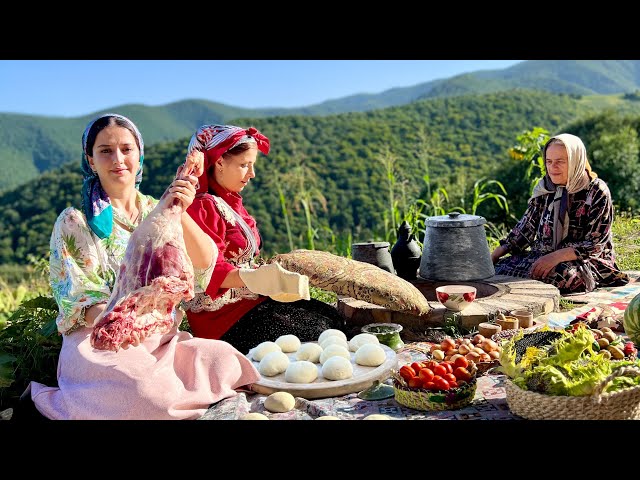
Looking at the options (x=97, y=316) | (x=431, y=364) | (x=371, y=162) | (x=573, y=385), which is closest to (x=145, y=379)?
(x=97, y=316)

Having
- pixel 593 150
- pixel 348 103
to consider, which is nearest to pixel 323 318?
pixel 593 150

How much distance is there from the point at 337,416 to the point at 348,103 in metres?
52.5

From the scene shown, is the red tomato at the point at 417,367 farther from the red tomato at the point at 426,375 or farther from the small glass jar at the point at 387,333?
the small glass jar at the point at 387,333

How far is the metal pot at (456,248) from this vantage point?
578 cm

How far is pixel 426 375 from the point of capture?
12.2ft

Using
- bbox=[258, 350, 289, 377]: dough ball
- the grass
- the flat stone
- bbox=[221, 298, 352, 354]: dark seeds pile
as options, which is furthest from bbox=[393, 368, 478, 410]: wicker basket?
the grass

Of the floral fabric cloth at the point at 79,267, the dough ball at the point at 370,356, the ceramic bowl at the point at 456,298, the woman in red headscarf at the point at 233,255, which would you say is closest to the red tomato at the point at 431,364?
the dough ball at the point at 370,356

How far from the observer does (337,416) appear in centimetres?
364

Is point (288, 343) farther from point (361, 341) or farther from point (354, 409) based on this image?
point (354, 409)

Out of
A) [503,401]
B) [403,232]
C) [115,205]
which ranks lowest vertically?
[503,401]

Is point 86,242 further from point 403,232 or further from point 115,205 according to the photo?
point 403,232

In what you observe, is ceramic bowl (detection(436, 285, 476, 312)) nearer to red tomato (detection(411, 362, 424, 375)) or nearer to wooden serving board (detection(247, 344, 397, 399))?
wooden serving board (detection(247, 344, 397, 399))

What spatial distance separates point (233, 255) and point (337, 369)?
39.7 inches

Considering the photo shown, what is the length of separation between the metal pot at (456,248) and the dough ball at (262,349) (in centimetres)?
214
